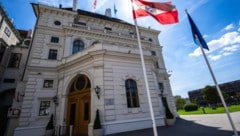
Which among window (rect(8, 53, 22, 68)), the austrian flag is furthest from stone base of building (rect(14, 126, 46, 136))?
the austrian flag

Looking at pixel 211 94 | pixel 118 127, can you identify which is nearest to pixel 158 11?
pixel 118 127

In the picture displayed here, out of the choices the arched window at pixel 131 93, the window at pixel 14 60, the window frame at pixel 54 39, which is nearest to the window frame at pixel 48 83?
the window frame at pixel 54 39

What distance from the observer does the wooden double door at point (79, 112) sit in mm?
12688

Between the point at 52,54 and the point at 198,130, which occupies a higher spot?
the point at 52,54

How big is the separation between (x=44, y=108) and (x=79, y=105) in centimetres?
492

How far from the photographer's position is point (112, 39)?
901 inches

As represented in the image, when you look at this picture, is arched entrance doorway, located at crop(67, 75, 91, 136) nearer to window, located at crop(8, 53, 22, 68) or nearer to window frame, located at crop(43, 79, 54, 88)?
window frame, located at crop(43, 79, 54, 88)

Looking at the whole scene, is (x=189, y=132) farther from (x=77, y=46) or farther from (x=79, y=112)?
(x=77, y=46)

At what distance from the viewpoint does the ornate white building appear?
12.1 meters

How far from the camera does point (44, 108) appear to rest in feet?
51.7

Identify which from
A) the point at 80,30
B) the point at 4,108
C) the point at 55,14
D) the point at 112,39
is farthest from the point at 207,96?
the point at 4,108

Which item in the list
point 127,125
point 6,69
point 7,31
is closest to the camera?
point 127,125

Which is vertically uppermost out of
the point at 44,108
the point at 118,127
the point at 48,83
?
the point at 48,83

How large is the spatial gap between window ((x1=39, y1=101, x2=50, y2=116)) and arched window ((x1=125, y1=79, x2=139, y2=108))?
30.9 ft
